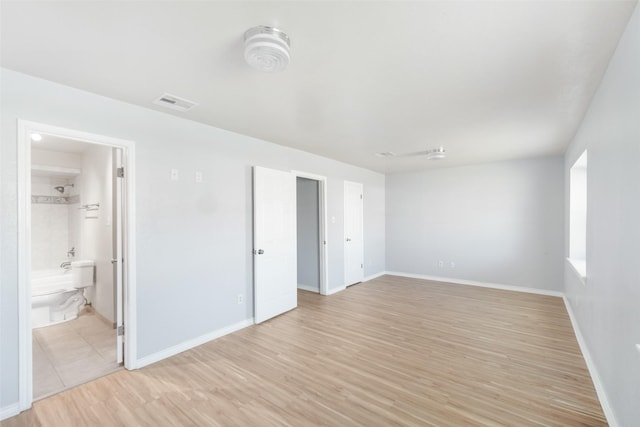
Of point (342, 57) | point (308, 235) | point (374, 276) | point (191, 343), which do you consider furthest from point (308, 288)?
point (342, 57)

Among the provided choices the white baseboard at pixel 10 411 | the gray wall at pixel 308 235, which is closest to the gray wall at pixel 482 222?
the gray wall at pixel 308 235

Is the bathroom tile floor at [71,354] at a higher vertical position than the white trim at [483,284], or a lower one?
lower

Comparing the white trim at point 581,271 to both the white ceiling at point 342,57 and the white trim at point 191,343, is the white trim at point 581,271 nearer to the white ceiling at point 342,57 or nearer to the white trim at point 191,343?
the white ceiling at point 342,57

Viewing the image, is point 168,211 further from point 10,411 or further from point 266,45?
point 266,45

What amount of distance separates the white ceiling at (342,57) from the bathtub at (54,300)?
10.1 ft

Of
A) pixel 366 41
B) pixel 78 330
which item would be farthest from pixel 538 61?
pixel 78 330

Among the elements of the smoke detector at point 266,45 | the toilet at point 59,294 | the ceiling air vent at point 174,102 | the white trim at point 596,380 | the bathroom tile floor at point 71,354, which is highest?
the ceiling air vent at point 174,102

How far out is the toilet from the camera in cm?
371

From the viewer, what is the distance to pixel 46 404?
2.17 m

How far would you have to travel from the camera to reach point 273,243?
13.1ft

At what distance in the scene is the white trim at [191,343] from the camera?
2.75 m

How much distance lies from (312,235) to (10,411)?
4096 mm

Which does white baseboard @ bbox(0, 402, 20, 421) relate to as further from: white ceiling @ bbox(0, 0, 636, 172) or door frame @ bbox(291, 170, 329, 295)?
door frame @ bbox(291, 170, 329, 295)

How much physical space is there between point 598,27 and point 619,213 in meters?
1.08
